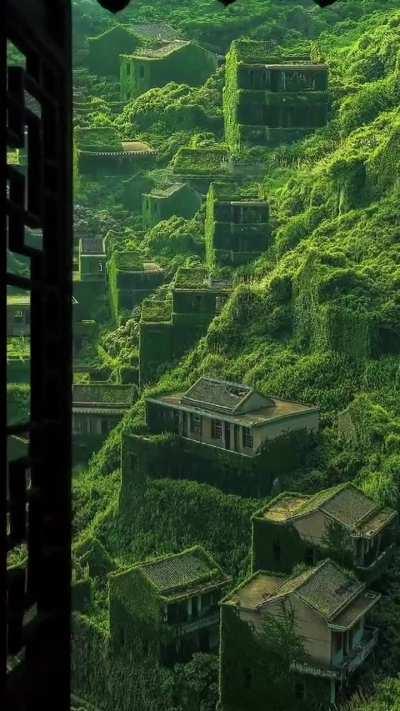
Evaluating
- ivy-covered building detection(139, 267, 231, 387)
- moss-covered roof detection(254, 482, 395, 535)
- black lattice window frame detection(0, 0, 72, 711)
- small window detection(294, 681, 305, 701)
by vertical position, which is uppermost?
black lattice window frame detection(0, 0, 72, 711)

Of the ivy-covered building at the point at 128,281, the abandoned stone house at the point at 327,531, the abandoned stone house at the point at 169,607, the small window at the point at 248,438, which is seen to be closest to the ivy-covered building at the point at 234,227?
the ivy-covered building at the point at 128,281

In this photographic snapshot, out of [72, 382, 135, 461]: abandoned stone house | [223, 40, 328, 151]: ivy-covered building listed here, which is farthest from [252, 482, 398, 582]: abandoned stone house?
[223, 40, 328, 151]: ivy-covered building

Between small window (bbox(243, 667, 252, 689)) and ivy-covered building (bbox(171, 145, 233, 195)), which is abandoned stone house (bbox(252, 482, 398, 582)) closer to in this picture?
small window (bbox(243, 667, 252, 689))

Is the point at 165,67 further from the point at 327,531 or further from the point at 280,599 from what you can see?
the point at 280,599

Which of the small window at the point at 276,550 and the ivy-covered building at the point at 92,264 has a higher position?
the ivy-covered building at the point at 92,264

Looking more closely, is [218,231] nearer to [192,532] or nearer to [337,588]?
[192,532]

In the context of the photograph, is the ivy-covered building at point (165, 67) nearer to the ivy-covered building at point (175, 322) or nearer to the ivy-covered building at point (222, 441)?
the ivy-covered building at point (175, 322)
